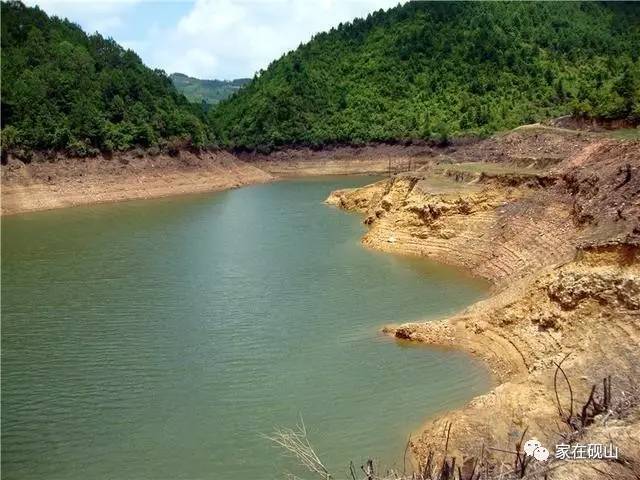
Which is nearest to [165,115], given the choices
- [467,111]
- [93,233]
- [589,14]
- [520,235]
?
[93,233]

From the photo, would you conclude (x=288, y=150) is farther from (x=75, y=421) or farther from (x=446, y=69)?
(x=75, y=421)

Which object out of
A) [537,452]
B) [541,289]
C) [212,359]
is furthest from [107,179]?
[537,452]

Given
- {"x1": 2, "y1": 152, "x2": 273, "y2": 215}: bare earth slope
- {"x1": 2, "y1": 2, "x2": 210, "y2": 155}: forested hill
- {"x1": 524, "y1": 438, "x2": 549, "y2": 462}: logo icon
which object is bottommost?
{"x1": 524, "y1": 438, "x2": 549, "y2": 462}: logo icon

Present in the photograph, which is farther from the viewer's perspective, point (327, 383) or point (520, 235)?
point (520, 235)

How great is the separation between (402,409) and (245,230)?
20.6 m

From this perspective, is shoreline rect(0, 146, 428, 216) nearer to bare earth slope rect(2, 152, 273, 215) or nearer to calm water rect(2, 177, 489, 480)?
bare earth slope rect(2, 152, 273, 215)

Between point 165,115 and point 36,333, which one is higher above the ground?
point 165,115

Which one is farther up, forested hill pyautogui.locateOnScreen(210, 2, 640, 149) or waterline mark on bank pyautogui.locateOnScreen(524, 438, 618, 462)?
forested hill pyautogui.locateOnScreen(210, 2, 640, 149)

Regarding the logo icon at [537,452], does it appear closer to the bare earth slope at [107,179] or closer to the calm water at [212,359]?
the calm water at [212,359]

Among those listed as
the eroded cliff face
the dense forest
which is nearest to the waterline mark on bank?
the eroded cliff face

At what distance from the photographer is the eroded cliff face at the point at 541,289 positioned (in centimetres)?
941

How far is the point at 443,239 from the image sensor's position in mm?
23141

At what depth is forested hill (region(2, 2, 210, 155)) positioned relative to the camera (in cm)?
4306

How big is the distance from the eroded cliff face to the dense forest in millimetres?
18029
